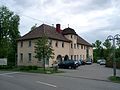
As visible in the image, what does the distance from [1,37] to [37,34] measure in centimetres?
1901

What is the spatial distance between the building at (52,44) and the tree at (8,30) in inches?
439

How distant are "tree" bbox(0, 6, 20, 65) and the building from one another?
11157mm

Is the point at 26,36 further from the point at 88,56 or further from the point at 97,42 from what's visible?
the point at 97,42

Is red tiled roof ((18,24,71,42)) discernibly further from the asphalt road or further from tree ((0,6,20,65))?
the asphalt road

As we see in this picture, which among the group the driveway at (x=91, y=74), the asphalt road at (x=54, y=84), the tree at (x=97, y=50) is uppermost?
the tree at (x=97, y=50)

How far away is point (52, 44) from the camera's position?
55.2 metres

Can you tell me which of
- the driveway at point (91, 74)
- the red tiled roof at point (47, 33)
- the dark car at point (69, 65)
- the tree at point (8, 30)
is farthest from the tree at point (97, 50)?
the driveway at point (91, 74)

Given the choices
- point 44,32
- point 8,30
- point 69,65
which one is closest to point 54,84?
point 69,65

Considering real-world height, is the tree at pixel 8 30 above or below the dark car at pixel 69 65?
above

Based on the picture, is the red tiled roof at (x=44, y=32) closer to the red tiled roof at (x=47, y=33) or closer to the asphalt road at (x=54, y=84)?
the red tiled roof at (x=47, y=33)

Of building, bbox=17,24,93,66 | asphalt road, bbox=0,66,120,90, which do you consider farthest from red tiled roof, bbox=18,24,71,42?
asphalt road, bbox=0,66,120,90

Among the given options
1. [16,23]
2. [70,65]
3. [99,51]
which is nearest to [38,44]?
[70,65]

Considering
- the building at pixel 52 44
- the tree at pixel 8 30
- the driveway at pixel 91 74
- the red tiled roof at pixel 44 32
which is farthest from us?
the tree at pixel 8 30

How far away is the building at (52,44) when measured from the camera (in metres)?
55.1
